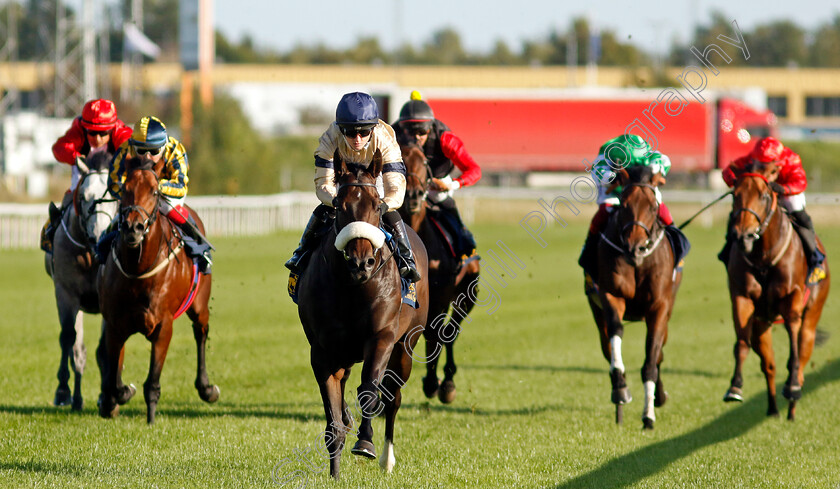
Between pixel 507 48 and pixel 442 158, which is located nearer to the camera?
pixel 442 158

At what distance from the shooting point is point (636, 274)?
7820mm

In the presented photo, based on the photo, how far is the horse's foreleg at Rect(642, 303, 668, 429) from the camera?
7473 millimetres

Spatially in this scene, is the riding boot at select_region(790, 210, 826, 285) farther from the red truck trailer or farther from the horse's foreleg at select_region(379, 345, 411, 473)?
the red truck trailer

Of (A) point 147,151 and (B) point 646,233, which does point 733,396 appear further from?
(A) point 147,151

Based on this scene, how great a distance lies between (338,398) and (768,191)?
4.31 meters

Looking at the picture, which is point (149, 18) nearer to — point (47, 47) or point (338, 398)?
point (47, 47)

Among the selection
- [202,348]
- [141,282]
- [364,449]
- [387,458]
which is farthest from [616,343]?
[141,282]

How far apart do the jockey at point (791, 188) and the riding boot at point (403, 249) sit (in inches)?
141

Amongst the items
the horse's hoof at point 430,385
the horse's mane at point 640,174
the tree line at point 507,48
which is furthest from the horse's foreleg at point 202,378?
the tree line at point 507,48

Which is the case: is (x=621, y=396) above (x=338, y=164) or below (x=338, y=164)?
below

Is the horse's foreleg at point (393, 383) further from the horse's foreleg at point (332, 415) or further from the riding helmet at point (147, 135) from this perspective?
the riding helmet at point (147, 135)

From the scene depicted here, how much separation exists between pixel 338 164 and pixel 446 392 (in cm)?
345

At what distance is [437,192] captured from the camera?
27.2 feet

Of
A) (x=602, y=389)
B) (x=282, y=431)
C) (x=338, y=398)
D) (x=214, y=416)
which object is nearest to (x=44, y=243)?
(x=214, y=416)
